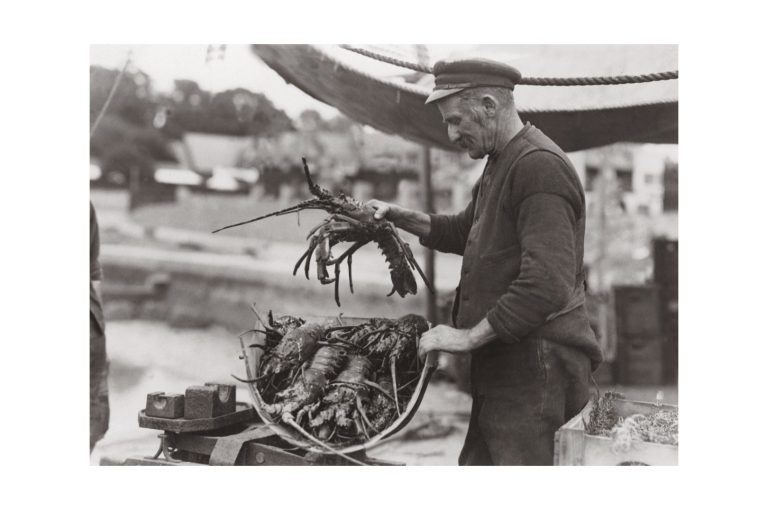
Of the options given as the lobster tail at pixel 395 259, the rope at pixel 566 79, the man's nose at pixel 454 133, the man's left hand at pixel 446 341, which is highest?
the rope at pixel 566 79

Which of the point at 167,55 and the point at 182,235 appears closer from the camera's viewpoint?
the point at 167,55

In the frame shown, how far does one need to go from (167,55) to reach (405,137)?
1.28 m

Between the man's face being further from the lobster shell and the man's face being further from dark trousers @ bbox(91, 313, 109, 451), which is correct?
dark trousers @ bbox(91, 313, 109, 451)

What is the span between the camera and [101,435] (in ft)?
11.8

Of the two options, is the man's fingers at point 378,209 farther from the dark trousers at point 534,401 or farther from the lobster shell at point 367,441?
the dark trousers at point 534,401

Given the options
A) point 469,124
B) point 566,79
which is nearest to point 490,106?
point 469,124

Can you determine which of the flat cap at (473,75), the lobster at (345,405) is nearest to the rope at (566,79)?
the flat cap at (473,75)

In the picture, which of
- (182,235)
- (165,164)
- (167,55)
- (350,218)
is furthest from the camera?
(182,235)

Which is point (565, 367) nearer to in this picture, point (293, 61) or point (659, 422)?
point (659, 422)

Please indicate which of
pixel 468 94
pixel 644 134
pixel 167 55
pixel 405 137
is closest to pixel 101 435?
pixel 167 55

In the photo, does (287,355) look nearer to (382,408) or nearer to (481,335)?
(382,408)

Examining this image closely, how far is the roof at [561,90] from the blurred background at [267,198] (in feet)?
0.03

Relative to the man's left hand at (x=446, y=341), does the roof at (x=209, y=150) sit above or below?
above

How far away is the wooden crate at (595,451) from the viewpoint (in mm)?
2477
